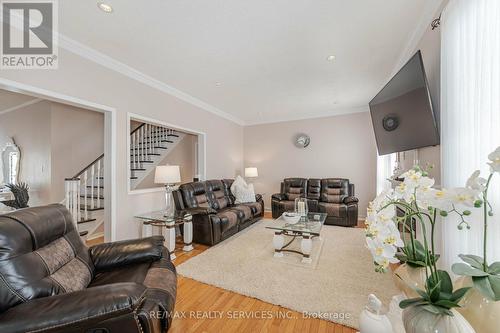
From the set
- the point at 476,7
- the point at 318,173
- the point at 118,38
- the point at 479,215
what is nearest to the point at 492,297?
the point at 479,215

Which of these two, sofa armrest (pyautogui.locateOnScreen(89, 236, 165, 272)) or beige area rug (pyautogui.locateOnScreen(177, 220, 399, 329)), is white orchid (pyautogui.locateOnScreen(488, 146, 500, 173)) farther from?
sofa armrest (pyautogui.locateOnScreen(89, 236, 165, 272))

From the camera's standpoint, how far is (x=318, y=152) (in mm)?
5316

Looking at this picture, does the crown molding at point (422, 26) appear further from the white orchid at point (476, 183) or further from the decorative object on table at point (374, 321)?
the decorative object on table at point (374, 321)

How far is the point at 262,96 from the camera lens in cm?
406

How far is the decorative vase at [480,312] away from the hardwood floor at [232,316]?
1.07m

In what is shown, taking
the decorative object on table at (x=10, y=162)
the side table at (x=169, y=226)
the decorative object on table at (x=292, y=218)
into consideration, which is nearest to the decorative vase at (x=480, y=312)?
A: the decorative object on table at (x=292, y=218)

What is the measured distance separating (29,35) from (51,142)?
2769mm

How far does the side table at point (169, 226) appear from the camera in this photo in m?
2.80

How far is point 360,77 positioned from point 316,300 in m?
3.18

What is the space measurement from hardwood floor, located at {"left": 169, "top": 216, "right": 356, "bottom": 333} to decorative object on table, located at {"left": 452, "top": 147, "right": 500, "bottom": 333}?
1085mm

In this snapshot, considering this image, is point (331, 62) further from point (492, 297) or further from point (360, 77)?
point (492, 297)

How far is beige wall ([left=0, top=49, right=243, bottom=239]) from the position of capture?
2.22 m

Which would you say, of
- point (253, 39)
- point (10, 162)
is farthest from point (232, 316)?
point (10, 162)

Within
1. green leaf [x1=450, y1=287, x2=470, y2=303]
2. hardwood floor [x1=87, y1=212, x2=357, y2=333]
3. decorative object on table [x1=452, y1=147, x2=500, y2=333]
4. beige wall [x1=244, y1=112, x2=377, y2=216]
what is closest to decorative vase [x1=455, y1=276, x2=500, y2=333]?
decorative object on table [x1=452, y1=147, x2=500, y2=333]
